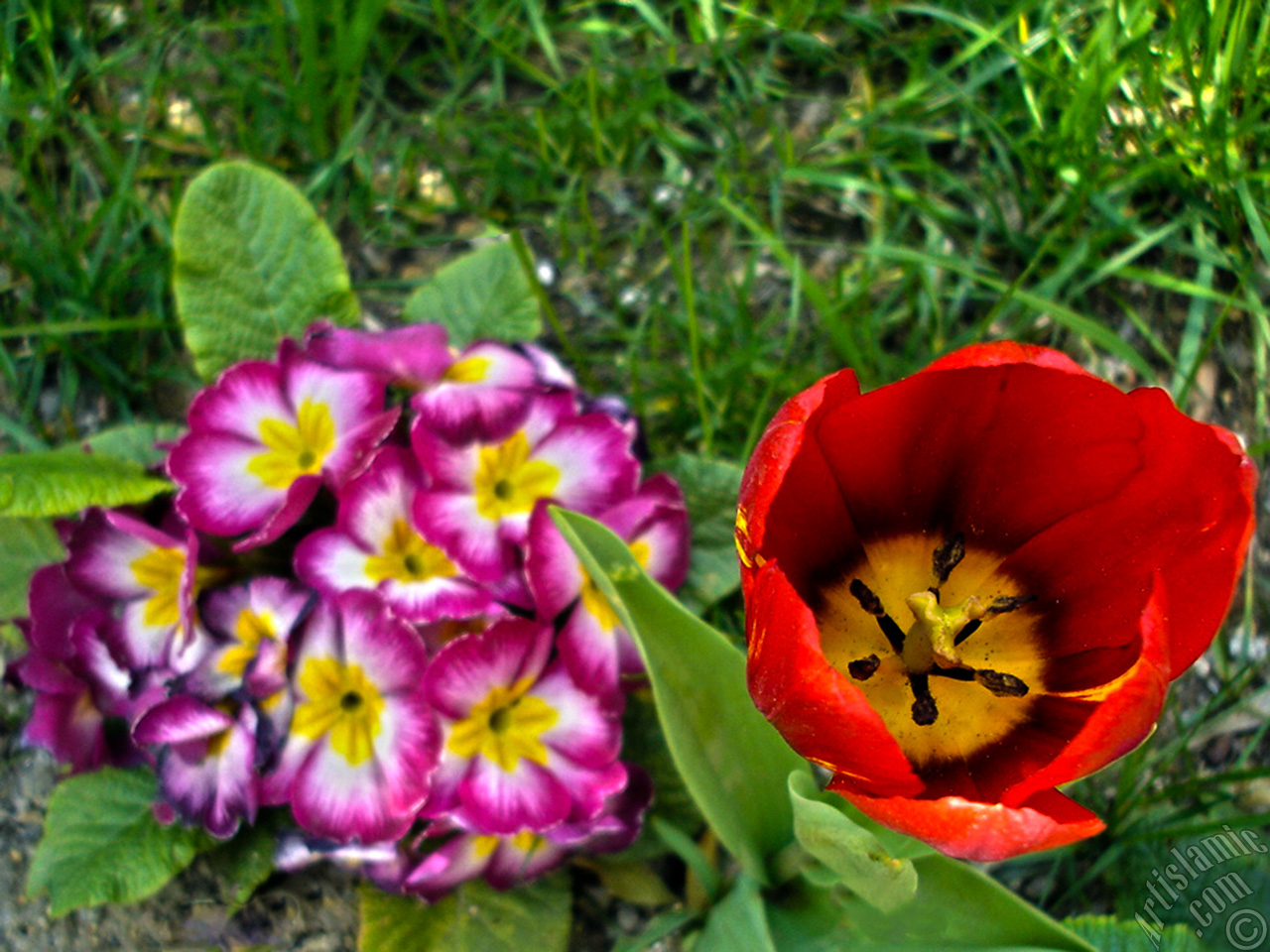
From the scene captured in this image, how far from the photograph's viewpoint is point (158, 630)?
1498 millimetres

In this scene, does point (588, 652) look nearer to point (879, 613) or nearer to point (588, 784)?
point (588, 784)

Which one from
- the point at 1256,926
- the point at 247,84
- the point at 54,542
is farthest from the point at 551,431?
the point at 1256,926

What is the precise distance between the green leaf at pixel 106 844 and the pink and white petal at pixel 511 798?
0.42 m

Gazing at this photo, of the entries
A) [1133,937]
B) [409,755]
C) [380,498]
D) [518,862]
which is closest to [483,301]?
[380,498]

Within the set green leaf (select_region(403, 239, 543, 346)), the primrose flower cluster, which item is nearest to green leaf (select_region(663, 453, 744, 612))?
the primrose flower cluster

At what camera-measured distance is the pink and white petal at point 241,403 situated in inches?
57.7

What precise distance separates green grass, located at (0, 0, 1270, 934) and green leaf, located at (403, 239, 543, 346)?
0.28 m

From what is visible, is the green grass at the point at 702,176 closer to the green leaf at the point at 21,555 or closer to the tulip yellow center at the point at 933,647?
the green leaf at the point at 21,555

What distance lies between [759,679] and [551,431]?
0.61m

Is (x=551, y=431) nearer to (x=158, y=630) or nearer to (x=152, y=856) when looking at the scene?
(x=158, y=630)

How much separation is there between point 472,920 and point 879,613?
2.56ft

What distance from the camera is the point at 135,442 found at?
1673 mm

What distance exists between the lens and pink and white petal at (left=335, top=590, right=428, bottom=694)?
136 centimetres

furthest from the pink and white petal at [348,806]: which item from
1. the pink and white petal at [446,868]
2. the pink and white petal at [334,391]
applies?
the pink and white petal at [334,391]
